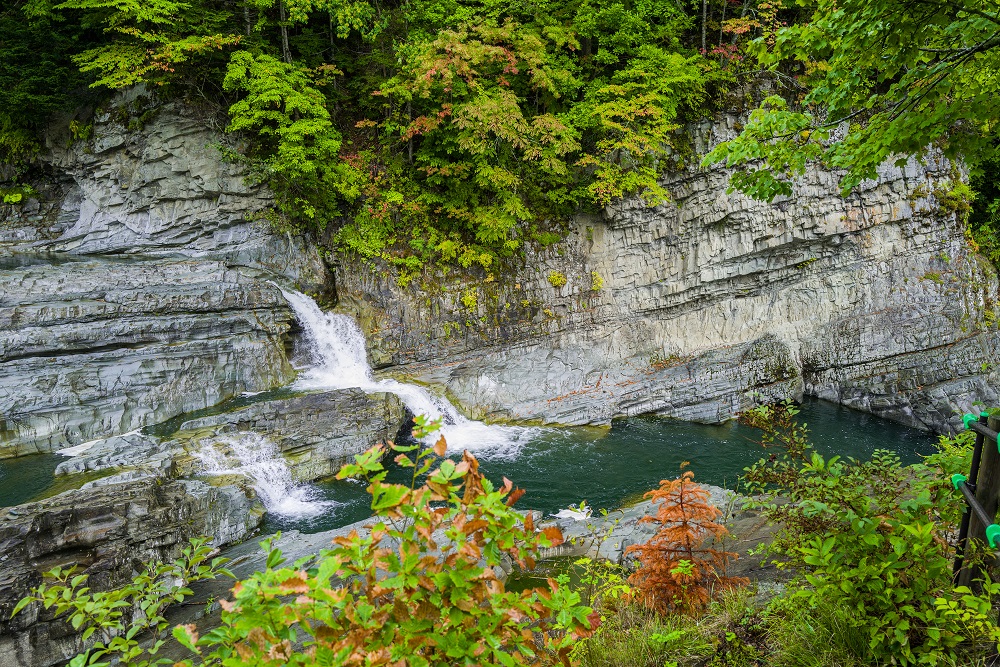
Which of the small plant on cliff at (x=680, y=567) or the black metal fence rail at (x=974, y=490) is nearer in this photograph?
the black metal fence rail at (x=974, y=490)

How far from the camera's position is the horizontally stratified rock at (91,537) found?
541cm

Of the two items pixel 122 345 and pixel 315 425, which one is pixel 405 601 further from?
pixel 122 345

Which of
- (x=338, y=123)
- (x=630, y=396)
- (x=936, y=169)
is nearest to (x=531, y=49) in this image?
(x=338, y=123)

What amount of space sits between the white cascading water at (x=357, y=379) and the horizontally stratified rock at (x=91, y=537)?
4327 millimetres

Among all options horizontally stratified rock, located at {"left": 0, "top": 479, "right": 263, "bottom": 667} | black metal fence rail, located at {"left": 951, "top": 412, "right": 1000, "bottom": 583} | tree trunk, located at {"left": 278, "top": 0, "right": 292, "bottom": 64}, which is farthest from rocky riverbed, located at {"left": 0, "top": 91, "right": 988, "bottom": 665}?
black metal fence rail, located at {"left": 951, "top": 412, "right": 1000, "bottom": 583}

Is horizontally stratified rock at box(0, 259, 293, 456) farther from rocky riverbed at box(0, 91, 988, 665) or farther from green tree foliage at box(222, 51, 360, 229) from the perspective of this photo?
green tree foliage at box(222, 51, 360, 229)

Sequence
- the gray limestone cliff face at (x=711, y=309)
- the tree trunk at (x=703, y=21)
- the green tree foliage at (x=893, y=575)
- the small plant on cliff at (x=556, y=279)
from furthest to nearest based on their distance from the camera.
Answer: the small plant on cliff at (x=556, y=279), the tree trunk at (x=703, y=21), the gray limestone cliff face at (x=711, y=309), the green tree foliage at (x=893, y=575)

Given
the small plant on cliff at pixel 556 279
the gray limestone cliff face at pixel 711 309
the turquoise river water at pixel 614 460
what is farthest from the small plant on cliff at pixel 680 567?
the small plant on cliff at pixel 556 279

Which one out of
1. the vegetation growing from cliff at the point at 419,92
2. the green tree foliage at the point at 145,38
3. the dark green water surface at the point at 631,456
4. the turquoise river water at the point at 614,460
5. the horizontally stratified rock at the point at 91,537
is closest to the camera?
the horizontally stratified rock at the point at 91,537

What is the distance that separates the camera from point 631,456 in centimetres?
1122

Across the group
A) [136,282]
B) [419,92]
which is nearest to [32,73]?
[136,282]

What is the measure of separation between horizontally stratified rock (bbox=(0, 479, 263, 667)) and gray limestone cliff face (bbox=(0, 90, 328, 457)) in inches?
135

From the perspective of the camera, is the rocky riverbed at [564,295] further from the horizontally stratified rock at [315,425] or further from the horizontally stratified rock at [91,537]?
the horizontally stratified rock at [91,537]

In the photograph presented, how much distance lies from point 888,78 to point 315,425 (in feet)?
32.6
